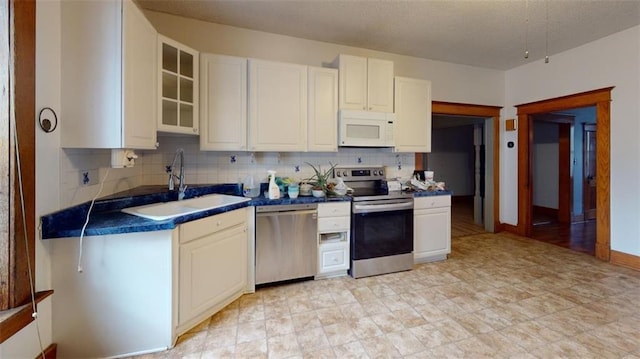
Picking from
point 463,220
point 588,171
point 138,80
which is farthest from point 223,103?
point 588,171

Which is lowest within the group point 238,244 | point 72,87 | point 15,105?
point 238,244

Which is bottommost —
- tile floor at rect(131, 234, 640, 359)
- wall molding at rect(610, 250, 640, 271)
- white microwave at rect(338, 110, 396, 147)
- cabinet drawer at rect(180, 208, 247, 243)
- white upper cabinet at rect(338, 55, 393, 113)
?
tile floor at rect(131, 234, 640, 359)

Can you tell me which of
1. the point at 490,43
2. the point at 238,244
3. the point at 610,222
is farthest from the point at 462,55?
the point at 238,244

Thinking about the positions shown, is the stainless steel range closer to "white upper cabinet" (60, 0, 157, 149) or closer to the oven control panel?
the oven control panel

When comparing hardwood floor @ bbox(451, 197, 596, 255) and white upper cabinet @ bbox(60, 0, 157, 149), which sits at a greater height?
white upper cabinet @ bbox(60, 0, 157, 149)

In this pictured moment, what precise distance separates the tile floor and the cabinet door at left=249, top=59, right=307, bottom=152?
1.43 meters

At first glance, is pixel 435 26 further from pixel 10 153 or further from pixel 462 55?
pixel 10 153

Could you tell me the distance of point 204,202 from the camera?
2.43 m

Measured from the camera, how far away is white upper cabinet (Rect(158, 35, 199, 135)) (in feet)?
7.23

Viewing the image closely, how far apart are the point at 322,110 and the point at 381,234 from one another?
1.45 meters

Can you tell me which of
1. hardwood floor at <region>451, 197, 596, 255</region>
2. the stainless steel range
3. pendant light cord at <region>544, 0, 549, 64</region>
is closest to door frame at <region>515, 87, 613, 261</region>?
hardwood floor at <region>451, 197, 596, 255</region>

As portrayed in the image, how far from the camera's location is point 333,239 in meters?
2.78

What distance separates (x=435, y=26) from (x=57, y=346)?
4046 mm

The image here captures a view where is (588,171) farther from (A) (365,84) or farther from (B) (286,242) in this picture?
(B) (286,242)
